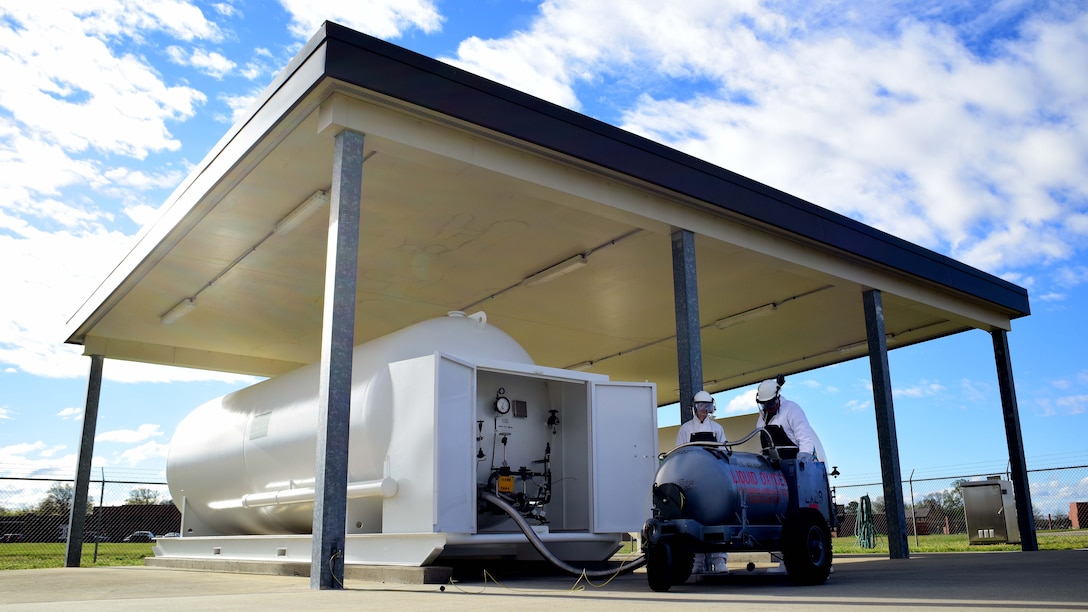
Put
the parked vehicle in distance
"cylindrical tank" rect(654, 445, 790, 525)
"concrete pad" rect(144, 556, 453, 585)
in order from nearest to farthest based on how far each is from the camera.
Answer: "cylindrical tank" rect(654, 445, 790, 525)
"concrete pad" rect(144, 556, 453, 585)
the parked vehicle in distance

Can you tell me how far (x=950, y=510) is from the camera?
31.7 meters

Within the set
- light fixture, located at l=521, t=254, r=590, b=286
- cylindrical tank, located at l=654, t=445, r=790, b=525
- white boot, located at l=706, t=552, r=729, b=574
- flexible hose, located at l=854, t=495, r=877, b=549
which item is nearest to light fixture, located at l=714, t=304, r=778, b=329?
light fixture, located at l=521, t=254, r=590, b=286

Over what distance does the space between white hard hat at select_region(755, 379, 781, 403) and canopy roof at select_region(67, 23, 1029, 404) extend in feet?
10.1

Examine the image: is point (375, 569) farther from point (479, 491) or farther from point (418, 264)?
point (418, 264)

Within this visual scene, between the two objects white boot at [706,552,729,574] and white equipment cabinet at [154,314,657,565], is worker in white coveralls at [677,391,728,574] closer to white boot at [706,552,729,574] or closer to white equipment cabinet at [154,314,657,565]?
white boot at [706,552,729,574]

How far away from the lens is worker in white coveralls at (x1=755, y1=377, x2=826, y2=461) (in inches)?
328

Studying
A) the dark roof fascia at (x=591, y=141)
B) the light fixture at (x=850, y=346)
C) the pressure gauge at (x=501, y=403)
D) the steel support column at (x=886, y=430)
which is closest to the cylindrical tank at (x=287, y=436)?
the pressure gauge at (x=501, y=403)

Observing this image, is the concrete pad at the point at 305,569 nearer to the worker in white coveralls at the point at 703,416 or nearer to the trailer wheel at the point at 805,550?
the worker in white coveralls at the point at 703,416

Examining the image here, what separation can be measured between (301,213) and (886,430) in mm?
9261

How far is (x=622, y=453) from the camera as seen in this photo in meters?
10.0

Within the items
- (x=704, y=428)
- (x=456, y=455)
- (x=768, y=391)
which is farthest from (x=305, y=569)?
(x=768, y=391)

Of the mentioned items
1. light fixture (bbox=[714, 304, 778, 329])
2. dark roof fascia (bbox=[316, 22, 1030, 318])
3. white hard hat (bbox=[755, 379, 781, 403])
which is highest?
dark roof fascia (bbox=[316, 22, 1030, 318])

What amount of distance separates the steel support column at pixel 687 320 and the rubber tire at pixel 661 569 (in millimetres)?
3254

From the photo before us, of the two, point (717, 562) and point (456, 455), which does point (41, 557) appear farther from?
point (717, 562)
